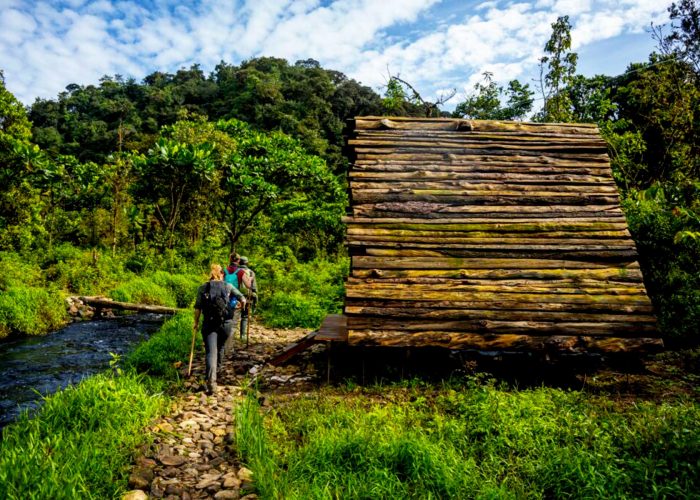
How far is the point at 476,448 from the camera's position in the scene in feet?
14.3

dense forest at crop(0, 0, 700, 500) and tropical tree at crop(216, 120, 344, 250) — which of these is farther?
tropical tree at crop(216, 120, 344, 250)

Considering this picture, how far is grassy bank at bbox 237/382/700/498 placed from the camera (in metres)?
3.66

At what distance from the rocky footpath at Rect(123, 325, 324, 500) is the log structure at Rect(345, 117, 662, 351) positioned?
1.95m

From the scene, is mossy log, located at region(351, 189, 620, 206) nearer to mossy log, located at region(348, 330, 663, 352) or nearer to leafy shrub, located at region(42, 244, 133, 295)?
mossy log, located at region(348, 330, 663, 352)

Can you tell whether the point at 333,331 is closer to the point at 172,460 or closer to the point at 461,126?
the point at 172,460

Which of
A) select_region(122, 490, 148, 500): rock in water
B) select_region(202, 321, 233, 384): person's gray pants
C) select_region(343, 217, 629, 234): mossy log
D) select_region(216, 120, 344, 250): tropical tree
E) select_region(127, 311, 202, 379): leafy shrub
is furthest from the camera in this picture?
select_region(216, 120, 344, 250): tropical tree

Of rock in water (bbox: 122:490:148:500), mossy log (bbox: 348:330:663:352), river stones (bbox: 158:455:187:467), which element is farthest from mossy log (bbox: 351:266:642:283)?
Result: rock in water (bbox: 122:490:148:500)

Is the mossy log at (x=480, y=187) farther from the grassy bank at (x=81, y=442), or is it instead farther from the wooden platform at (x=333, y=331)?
the grassy bank at (x=81, y=442)

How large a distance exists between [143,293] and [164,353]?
736 centimetres

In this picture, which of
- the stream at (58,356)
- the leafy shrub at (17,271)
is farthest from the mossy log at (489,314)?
the leafy shrub at (17,271)

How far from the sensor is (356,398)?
5891 millimetres

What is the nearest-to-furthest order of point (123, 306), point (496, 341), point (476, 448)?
point (476, 448) → point (496, 341) → point (123, 306)

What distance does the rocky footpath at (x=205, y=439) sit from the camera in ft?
12.9

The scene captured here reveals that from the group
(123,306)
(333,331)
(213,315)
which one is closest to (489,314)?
(333,331)
